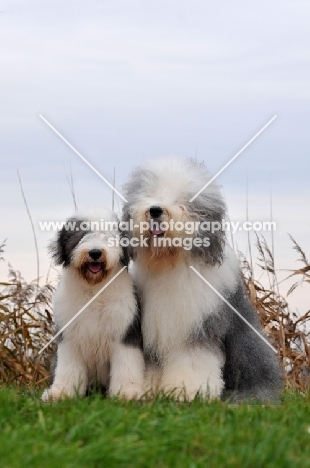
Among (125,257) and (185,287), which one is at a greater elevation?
(125,257)

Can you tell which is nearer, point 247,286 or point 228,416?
point 228,416

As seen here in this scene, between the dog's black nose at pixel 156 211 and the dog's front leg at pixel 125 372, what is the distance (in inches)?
40.2

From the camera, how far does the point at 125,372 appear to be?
18.6 ft

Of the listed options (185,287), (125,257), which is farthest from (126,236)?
(185,287)

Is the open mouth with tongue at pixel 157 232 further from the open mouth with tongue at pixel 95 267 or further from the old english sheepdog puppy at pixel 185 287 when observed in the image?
the open mouth with tongue at pixel 95 267

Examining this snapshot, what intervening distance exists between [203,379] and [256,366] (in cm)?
58

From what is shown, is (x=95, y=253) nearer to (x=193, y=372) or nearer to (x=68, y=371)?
(x=68, y=371)

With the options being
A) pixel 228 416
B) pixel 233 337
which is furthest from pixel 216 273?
pixel 228 416

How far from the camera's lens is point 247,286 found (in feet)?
27.1

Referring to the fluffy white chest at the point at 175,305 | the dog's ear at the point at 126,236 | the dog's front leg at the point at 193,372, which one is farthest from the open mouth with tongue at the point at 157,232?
the dog's front leg at the point at 193,372

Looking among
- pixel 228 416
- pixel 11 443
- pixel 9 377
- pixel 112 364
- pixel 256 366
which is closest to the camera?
pixel 11 443

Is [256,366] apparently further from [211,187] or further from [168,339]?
[211,187]

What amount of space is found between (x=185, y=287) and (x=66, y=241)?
3.24 ft

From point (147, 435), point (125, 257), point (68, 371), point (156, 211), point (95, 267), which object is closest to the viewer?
point (147, 435)
